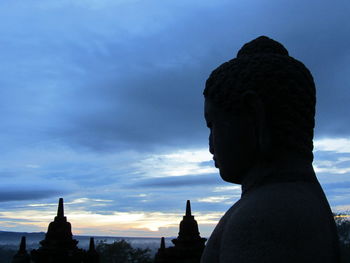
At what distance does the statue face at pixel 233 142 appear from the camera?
348cm

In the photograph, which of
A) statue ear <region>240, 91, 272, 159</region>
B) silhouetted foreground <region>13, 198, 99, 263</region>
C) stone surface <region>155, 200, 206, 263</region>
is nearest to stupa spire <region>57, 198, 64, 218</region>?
silhouetted foreground <region>13, 198, 99, 263</region>

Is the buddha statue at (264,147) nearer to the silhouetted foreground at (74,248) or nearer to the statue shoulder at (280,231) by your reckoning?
the statue shoulder at (280,231)

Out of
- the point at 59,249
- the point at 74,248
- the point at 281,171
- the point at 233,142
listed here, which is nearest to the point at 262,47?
the point at 233,142

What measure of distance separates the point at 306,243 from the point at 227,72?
1.66 metres

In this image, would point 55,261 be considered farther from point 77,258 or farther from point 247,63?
point 247,63

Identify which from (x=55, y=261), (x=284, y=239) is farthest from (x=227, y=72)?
(x=55, y=261)

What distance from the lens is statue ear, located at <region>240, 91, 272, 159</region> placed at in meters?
3.39

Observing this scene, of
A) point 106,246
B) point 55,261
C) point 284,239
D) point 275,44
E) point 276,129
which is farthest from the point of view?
point 106,246

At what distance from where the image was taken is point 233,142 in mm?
3527

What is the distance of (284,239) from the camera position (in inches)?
108

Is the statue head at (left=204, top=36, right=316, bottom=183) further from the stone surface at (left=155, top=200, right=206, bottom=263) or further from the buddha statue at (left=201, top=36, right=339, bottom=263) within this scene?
the stone surface at (left=155, top=200, right=206, bottom=263)

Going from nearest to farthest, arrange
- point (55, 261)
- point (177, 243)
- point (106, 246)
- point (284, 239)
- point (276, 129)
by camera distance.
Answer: point (284, 239) → point (276, 129) → point (55, 261) → point (177, 243) → point (106, 246)

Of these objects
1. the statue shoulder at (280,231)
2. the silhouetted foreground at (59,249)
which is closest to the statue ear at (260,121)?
the statue shoulder at (280,231)

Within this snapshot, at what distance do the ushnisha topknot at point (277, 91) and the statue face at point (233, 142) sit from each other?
0.09m
